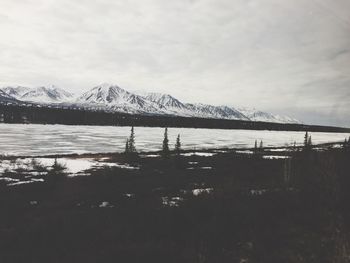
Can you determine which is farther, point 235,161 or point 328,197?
point 235,161

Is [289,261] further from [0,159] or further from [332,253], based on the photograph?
[0,159]

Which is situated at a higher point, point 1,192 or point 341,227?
point 341,227

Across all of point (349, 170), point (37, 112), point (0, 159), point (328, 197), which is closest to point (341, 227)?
point (328, 197)

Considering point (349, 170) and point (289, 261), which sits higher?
point (349, 170)

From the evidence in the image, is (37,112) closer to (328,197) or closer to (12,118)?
(12,118)

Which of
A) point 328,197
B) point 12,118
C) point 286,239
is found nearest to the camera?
point 286,239

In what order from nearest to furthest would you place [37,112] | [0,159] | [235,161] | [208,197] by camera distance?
[208,197], [0,159], [235,161], [37,112]

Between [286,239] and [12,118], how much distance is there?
15392 cm

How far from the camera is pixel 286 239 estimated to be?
13.2 metres

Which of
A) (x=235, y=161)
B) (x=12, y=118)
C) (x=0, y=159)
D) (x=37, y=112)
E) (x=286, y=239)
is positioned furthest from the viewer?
(x=37, y=112)

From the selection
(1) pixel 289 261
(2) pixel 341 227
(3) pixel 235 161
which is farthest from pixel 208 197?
(3) pixel 235 161

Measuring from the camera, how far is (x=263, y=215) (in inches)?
657

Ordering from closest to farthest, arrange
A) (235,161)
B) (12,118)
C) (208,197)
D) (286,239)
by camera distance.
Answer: (286,239), (208,197), (235,161), (12,118)

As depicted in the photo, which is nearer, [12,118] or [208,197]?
[208,197]
